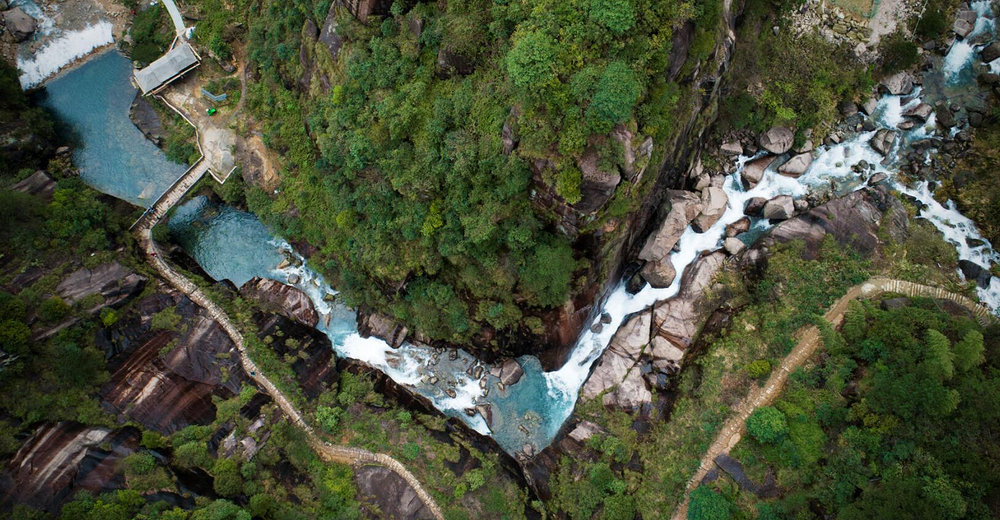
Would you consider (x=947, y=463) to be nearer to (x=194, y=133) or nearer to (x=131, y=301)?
(x=131, y=301)

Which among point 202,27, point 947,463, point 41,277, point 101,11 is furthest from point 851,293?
point 101,11

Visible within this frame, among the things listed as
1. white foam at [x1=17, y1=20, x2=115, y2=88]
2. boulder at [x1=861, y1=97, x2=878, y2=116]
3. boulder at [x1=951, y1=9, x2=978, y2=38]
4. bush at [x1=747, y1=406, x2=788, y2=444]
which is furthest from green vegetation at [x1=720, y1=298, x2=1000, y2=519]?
white foam at [x1=17, y1=20, x2=115, y2=88]

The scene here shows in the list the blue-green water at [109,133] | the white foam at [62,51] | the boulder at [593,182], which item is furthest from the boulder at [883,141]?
the white foam at [62,51]

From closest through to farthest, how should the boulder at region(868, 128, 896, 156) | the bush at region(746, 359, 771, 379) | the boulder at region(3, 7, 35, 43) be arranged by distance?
the bush at region(746, 359, 771, 379)
the boulder at region(868, 128, 896, 156)
the boulder at region(3, 7, 35, 43)

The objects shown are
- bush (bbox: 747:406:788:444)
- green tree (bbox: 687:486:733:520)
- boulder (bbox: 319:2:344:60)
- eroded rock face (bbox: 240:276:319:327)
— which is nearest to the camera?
green tree (bbox: 687:486:733:520)

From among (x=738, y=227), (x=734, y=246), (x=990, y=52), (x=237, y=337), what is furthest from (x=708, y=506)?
(x=990, y=52)

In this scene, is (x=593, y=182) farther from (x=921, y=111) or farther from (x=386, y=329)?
(x=921, y=111)

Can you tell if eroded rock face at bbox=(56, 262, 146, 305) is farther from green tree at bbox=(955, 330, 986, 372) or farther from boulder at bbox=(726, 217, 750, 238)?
green tree at bbox=(955, 330, 986, 372)

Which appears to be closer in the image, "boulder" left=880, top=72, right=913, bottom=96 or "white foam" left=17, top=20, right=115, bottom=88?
"boulder" left=880, top=72, right=913, bottom=96
